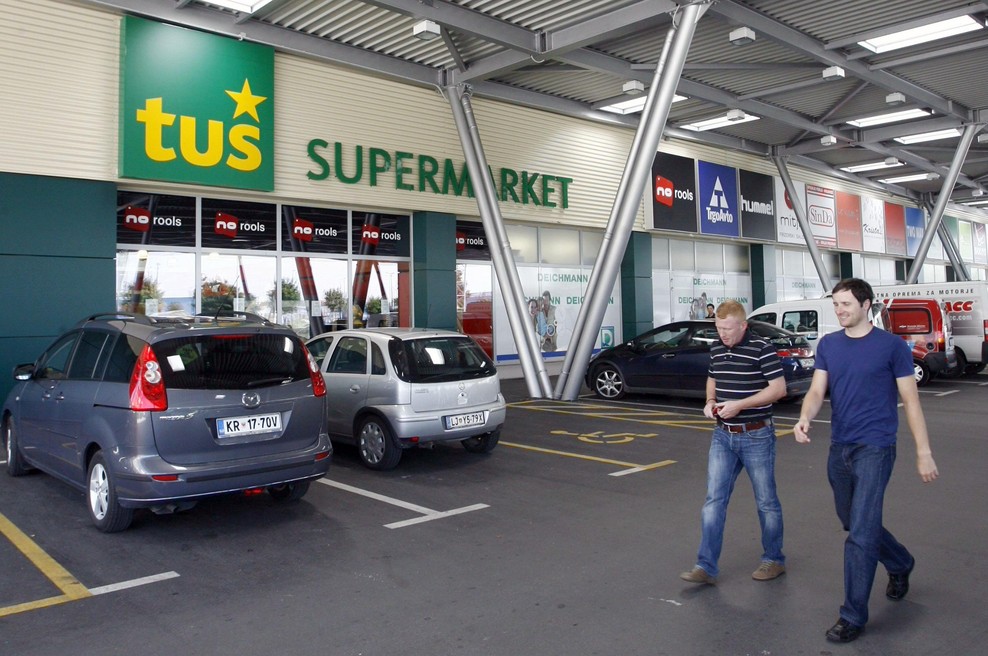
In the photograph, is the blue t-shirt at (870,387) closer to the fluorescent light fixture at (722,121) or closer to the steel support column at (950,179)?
the fluorescent light fixture at (722,121)

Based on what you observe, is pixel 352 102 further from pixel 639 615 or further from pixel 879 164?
pixel 879 164

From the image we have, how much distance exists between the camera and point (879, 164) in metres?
26.2

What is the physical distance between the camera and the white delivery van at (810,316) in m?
14.3

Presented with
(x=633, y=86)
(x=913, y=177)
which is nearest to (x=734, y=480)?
(x=633, y=86)

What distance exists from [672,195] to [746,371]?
55.6 ft

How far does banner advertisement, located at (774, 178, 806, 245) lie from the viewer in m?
24.8

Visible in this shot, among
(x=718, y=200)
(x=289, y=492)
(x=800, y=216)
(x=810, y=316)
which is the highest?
(x=718, y=200)

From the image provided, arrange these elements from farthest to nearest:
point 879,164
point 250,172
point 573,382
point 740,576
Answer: point 879,164 < point 573,382 < point 250,172 < point 740,576

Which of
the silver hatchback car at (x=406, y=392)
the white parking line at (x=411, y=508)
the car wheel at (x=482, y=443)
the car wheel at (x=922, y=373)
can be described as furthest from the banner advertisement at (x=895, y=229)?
the white parking line at (x=411, y=508)

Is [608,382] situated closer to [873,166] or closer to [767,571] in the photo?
[767,571]

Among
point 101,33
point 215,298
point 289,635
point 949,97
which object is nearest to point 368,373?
point 289,635

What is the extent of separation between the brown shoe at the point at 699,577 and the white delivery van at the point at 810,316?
1040 centimetres

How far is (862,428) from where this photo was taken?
3.92 m

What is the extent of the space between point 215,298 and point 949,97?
17.8 metres
